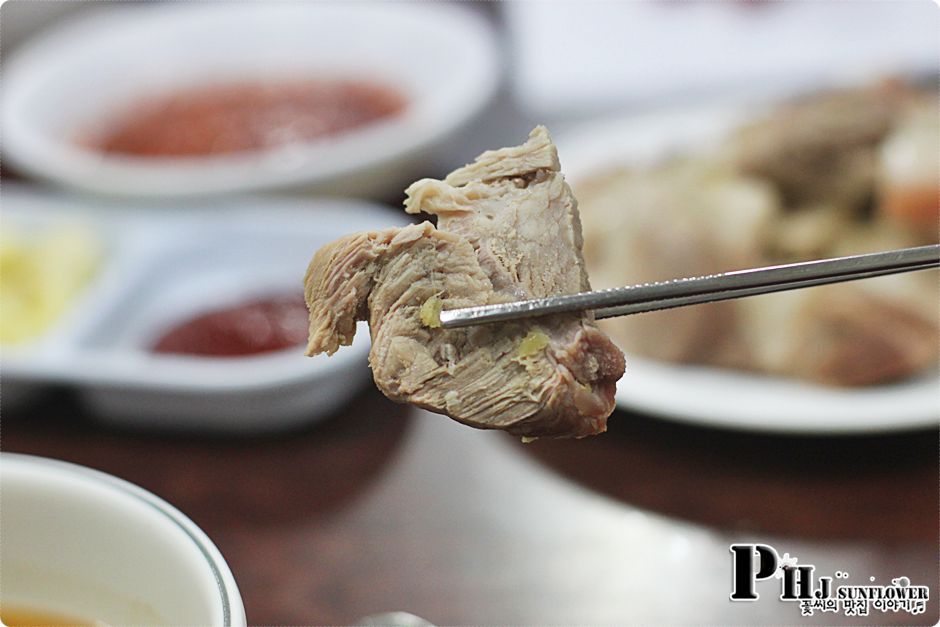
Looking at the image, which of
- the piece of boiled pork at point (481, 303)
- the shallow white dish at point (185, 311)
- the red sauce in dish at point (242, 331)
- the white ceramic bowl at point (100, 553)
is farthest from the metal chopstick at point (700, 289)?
the red sauce in dish at point (242, 331)

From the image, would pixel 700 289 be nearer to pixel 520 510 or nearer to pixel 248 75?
pixel 520 510

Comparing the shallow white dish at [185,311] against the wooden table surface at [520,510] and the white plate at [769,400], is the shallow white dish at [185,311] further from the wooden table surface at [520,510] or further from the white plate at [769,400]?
the white plate at [769,400]

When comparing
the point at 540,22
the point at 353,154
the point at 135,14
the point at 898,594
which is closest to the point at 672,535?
the point at 898,594

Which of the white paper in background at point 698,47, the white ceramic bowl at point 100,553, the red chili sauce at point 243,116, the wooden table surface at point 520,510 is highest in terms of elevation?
the white paper in background at point 698,47

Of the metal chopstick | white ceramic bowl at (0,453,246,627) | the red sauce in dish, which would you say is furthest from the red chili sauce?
the metal chopstick

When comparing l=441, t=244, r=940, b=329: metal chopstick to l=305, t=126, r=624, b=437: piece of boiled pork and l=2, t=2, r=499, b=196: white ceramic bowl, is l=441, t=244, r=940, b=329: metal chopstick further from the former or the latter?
l=2, t=2, r=499, b=196: white ceramic bowl

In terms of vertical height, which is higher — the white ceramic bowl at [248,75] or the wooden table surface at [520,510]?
the white ceramic bowl at [248,75]
